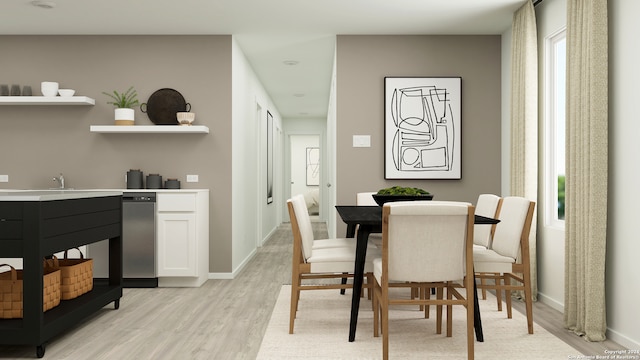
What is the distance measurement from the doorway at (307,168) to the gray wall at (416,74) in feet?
27.5

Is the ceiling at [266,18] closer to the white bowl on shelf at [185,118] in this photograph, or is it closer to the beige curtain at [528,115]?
the beige curtain at [528,115]

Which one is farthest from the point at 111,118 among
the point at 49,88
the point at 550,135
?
the point at 550,135

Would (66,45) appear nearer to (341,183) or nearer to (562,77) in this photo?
(341,183)

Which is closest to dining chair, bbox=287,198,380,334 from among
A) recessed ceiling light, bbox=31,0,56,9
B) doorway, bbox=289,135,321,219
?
recessed ceiling light, bbox=31,0,56,9

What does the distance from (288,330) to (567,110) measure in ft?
7.95

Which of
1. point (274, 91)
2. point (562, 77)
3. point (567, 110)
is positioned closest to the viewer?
point (567, 110)

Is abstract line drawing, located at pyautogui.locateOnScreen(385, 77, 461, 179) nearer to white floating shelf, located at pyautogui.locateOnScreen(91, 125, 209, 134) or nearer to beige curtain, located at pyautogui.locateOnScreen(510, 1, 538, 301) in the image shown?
beige curtain, located at pyautogui.locateOnScreen(510, 1, 538, 301)

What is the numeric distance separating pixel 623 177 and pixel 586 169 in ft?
0.77

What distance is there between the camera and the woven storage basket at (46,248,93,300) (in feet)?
11.7

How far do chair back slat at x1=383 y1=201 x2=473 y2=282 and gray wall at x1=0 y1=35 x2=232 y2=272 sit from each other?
2.95m

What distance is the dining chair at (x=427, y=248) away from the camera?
2750 mm

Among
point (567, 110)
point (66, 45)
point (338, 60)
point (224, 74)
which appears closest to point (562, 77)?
point (567, 110)

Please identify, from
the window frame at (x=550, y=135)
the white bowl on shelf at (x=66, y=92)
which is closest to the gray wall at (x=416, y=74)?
the window frame at (x=550, y=135)

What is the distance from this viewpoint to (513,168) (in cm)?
473
